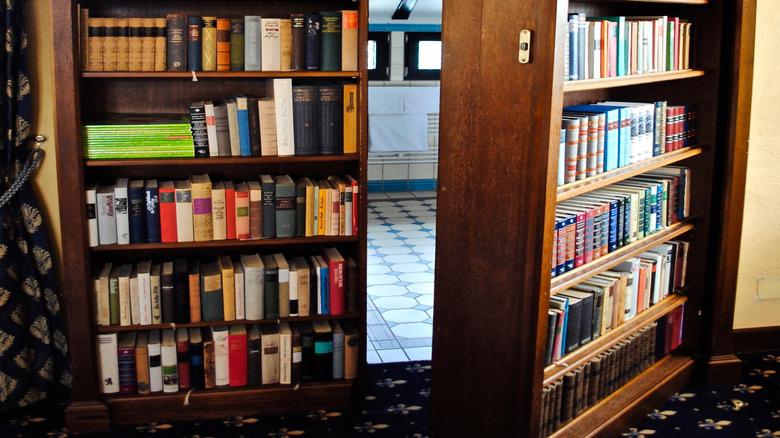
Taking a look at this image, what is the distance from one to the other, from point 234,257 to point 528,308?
1.49 metres

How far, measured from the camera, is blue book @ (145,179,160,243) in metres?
3.31

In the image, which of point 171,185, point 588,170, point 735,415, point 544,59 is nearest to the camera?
point 544,59

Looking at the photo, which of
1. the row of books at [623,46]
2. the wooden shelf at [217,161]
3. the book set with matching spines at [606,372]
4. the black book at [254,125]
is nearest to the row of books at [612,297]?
the book set with matching spines at [606,372]

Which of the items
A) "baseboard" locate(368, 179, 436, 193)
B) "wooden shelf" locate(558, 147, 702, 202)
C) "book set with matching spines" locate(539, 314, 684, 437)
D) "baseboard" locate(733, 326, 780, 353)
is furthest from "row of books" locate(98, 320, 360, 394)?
"baseboard" locate(368, 179, 436, 193)

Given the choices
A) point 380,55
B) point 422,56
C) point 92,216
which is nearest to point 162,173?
point 92,216

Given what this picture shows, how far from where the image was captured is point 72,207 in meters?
3.18

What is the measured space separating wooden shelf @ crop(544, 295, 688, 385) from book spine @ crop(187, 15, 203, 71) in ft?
5.50

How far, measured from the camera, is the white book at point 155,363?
343 cm

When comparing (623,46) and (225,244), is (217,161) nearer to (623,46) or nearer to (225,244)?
(225,244)

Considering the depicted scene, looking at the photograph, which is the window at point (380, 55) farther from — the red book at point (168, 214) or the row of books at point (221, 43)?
the red book at point (168, 214)

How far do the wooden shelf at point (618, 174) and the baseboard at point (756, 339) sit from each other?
1098 millimetres

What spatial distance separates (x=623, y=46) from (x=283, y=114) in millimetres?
1285

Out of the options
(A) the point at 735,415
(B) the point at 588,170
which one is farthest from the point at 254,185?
(A) the point at 735,415

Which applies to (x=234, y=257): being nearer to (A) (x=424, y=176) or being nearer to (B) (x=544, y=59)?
(B) (x=544, y=59)
